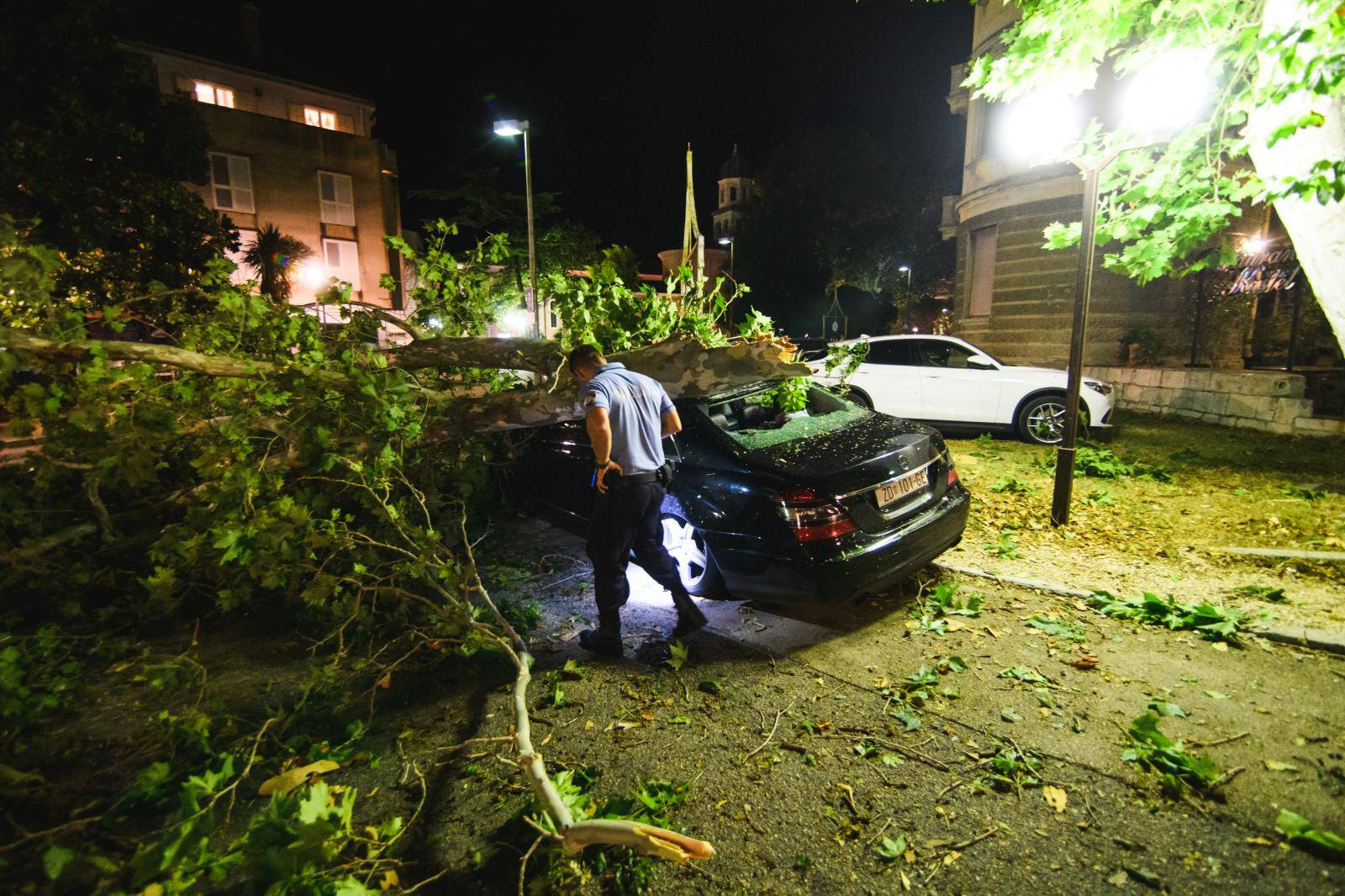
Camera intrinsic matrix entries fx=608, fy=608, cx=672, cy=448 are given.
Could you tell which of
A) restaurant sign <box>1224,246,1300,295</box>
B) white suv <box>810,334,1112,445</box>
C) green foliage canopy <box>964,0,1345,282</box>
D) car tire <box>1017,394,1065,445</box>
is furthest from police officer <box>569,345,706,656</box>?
restaurant sign <box>1224,246,1300,295</box>

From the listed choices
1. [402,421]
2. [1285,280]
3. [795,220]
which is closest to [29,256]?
[402,421]

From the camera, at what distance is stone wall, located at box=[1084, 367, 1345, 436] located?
351 inches

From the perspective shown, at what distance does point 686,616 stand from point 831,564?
104cm

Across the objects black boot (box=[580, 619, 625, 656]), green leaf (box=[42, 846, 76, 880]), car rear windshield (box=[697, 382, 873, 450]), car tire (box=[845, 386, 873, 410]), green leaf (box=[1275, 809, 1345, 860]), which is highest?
car rear windshield (box=[697, 382, 873, 450])

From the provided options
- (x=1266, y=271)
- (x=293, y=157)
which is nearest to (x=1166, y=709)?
(x=1266, y=271)

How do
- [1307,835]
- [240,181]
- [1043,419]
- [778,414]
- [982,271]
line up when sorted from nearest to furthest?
[1307,835], [778,414], [1043,419], [982,271], [240,181]

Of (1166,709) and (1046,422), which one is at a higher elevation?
(1046,422)

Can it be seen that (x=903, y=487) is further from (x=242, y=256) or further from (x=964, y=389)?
(x=242, y=256)

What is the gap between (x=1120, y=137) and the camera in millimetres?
5195

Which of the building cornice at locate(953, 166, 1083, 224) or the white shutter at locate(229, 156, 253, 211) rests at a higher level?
the white shutter at locate(229, 156, 253, 211)

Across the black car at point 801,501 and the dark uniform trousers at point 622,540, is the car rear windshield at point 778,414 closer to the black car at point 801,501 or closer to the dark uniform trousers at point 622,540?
the black car at point 801,501

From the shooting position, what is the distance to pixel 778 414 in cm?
484

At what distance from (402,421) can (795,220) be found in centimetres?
3617

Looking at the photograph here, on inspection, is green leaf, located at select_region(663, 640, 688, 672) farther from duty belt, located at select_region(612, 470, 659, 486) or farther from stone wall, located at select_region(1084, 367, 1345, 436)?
stone wall, located at select_region(1084, 367, 1345, 436)
